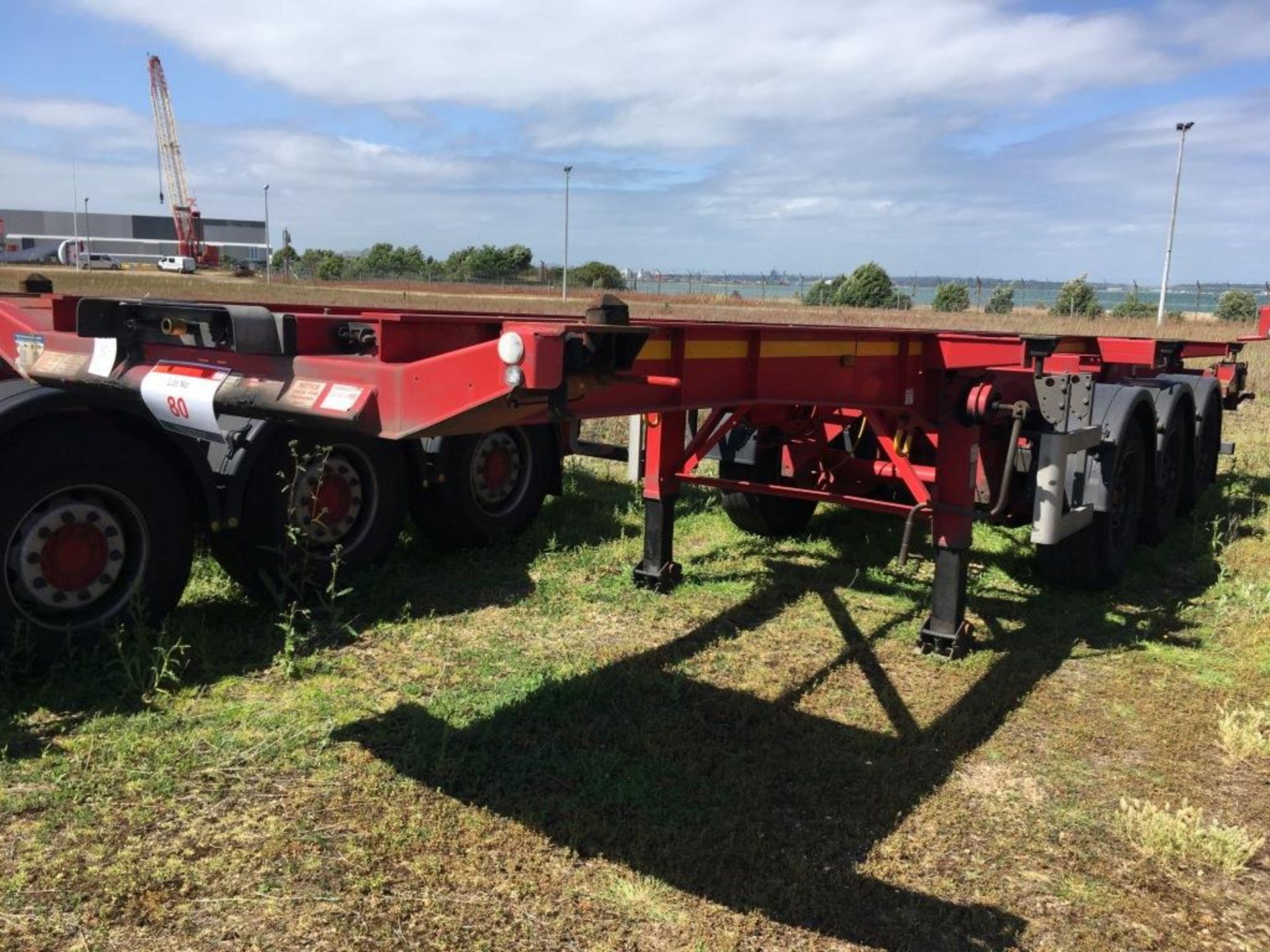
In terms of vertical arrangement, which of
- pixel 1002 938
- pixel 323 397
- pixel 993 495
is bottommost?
pixel 1002 938

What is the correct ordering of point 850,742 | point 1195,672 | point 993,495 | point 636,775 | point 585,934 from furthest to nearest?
point 993,495
point 1195,672
point 850,742
point 636,775
point 585,934

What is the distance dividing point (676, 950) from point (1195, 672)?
3384 millimetres

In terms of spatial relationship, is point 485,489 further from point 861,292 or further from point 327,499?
point 861,292

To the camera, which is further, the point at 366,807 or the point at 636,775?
the point at 636,775

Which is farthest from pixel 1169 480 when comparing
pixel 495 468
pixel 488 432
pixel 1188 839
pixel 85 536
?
pixel 85 536

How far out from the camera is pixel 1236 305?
41.2 meters

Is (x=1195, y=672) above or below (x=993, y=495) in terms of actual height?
below

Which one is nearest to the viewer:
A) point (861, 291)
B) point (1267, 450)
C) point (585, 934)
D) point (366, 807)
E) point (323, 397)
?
point (323, 397)

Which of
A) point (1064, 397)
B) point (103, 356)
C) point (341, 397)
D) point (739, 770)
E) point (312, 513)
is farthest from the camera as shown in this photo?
point (312, 513)

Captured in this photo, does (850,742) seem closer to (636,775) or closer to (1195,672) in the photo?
(636,775)

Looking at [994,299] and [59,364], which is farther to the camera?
[994,299]

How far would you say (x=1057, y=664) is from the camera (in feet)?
15.8

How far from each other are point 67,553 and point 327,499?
136cm

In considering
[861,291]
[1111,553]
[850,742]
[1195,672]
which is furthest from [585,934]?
[861,291]
